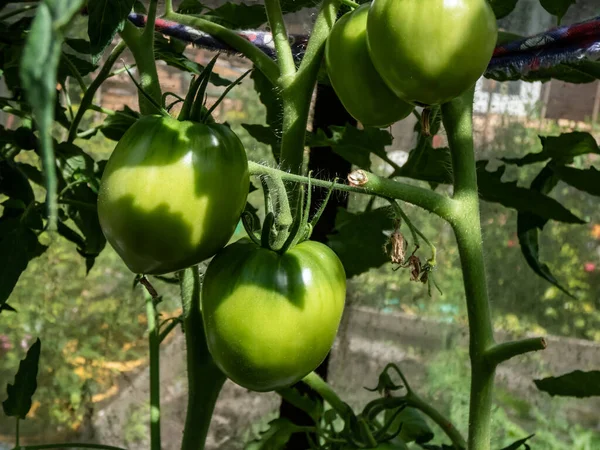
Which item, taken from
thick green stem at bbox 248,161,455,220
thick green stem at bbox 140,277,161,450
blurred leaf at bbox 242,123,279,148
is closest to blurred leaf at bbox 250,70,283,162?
blurred leaf at bbox 242,123,279,148

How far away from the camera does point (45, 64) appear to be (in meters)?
0.14

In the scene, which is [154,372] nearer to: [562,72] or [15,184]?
[15,184]

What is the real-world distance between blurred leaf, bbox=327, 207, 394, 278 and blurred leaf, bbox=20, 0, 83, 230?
51 centimetres

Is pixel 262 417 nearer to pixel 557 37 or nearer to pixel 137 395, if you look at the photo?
pixel 137 395

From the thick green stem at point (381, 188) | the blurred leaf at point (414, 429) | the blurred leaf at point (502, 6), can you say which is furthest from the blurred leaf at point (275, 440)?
the blurred leaf at point (502, 6)

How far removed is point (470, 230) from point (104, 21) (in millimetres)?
273

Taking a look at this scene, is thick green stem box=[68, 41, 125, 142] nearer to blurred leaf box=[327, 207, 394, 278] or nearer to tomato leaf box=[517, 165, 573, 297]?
blurred leaf box=[327, 207, 394, 278]

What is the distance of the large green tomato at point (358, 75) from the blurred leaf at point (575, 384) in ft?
1.21

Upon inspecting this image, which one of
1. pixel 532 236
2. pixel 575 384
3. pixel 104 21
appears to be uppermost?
pixel 104 21

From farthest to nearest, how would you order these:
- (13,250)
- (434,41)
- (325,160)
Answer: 1. (325,160)
2. (13,250)
3. (434,41)

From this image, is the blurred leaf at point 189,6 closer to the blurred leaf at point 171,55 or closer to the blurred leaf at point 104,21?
the blurred leaf at point 171,55

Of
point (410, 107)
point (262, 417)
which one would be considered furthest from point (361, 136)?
point (262, 417)

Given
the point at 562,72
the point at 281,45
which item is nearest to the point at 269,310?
the point at 281,45

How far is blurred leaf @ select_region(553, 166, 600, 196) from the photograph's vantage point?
643mm
